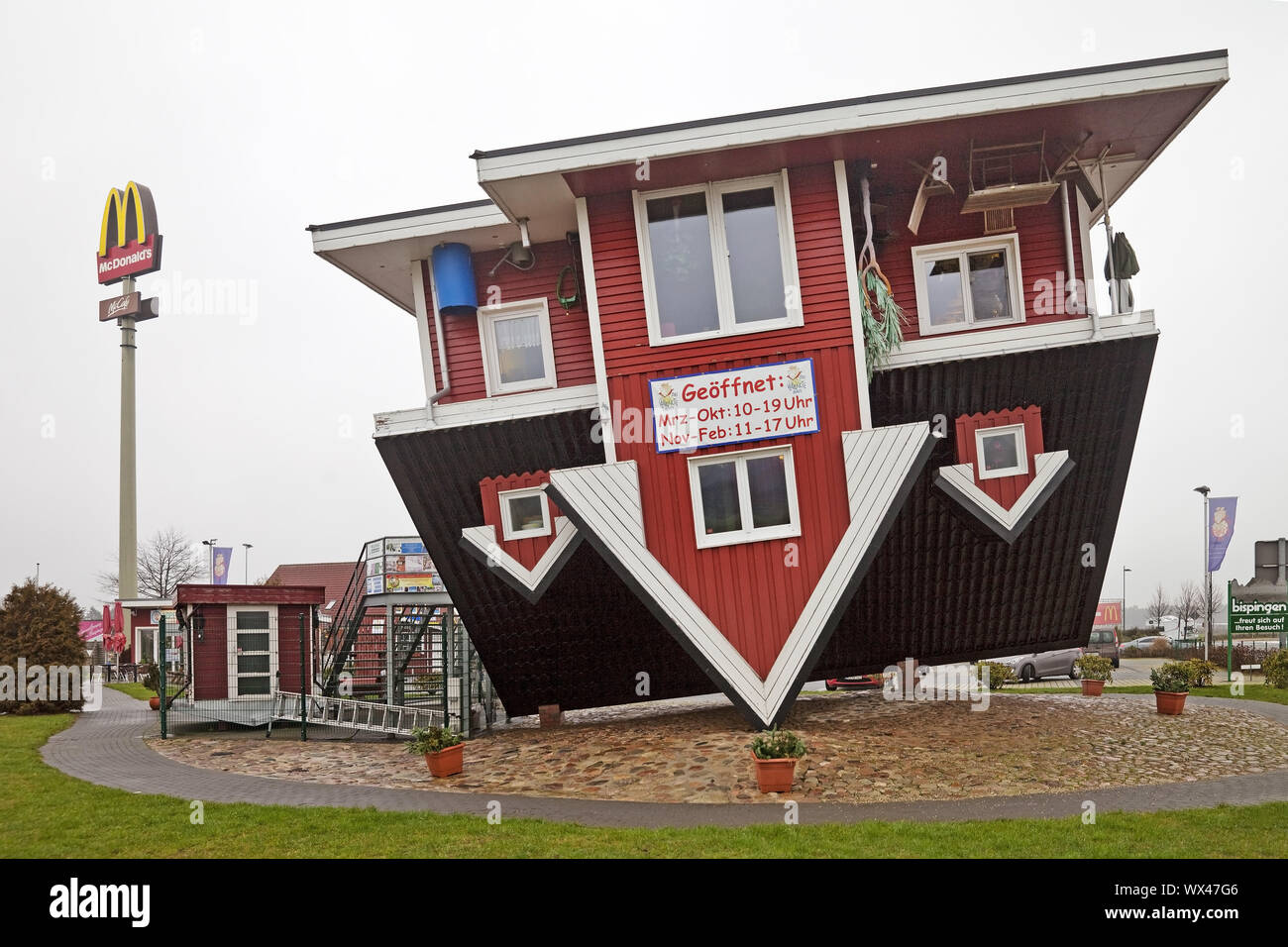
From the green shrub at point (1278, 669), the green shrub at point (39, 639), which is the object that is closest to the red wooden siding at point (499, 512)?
the green shrub at point (39, 639)

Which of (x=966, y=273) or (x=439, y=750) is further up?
(x=966, y=273)

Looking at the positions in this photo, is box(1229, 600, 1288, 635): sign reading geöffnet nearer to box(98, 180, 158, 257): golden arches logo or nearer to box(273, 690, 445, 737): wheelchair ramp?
box(273, 690, 445, 737): wheelchair ramp

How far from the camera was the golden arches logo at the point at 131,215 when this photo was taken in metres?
53.3

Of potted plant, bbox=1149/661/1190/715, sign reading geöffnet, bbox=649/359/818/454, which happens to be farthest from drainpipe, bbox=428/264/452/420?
potted plant, bbox=1149/661/1190/715

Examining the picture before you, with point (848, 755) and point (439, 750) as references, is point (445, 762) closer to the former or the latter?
point (439, 750)

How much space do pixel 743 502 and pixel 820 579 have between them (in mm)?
1530

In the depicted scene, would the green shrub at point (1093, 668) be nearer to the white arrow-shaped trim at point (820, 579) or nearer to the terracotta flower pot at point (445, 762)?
the white arrow-shaped trim at point (820, 579)

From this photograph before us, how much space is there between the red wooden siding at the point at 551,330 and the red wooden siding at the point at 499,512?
5.47 feet

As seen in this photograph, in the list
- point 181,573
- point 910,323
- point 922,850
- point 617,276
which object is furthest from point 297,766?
point 181,573

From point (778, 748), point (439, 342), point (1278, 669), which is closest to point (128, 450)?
point (439, 342)

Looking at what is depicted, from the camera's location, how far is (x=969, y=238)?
1434cm

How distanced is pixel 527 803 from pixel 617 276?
24.2ft

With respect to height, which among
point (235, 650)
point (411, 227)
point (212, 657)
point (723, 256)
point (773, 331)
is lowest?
point (212, 657)
